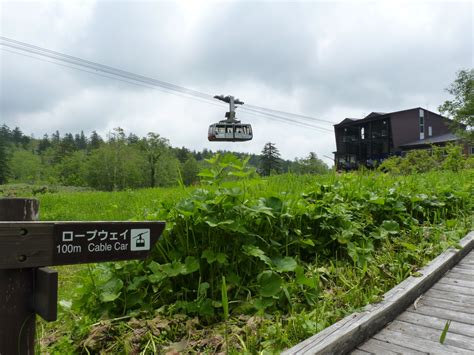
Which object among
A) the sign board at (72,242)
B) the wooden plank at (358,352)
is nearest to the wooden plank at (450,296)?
the wooden plank at (358,352)

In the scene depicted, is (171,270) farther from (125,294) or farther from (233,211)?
(233,211)

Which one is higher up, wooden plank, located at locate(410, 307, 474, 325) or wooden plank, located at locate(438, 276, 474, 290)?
wooden plank, located at locate(438, 276, 474, 290)

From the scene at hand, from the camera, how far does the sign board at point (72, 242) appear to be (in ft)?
4.76

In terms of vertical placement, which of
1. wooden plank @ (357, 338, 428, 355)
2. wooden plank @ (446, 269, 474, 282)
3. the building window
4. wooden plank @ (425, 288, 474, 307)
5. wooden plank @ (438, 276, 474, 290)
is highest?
the building window

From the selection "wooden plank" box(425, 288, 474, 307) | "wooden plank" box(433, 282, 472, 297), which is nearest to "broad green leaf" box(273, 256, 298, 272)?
"wooden plank" box(425, 288, 474, 307)

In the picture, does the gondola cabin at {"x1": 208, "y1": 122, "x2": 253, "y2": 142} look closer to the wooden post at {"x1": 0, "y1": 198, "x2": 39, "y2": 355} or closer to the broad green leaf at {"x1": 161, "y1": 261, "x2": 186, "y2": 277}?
the broad green leaf at {"x1": 161, "y1": 261, "x2": 186, "y2": 277}

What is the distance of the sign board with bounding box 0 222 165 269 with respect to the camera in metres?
1.45

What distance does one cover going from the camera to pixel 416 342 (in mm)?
2357

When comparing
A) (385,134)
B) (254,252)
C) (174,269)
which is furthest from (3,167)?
(254,252)

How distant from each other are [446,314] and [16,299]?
3.01 metres

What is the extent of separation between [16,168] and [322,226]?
78236mm

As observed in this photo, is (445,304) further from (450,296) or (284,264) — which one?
(284,264)

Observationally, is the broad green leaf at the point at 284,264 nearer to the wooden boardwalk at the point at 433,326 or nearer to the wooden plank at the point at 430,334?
the wooden boardwalk at the point at 433,326

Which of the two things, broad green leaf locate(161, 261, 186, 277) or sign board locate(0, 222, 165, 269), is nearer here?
sign board locate(0, 222, 165, 269)
